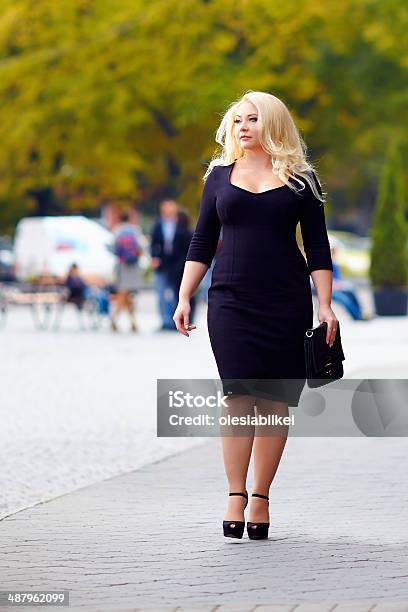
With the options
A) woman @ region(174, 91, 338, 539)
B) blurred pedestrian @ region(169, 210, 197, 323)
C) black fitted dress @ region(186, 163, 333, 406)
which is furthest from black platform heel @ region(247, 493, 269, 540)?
blurred pedestrian @ region(169, 210, 197, 323)

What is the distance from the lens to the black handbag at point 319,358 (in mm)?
6680

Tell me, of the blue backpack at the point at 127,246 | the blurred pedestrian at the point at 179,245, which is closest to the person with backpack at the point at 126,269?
the blue backpack at the point at 127,246

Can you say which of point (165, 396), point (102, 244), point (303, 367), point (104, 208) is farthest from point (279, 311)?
point (104, 208)

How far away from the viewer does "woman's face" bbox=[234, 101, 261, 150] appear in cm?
686

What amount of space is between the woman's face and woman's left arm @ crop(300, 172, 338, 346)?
279mm

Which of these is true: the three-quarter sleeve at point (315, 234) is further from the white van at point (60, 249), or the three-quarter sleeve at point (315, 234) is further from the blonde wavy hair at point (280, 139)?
the white van at point (60, 249)

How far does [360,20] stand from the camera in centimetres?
4138

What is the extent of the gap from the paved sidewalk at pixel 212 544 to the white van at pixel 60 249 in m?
28.7

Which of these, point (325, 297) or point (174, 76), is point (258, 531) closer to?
point (325, 297)

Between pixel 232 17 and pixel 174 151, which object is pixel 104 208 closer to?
pixel 174 151

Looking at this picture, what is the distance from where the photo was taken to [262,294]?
6.84 meters

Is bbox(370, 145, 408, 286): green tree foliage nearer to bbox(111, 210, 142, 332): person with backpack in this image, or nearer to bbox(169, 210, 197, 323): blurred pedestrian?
bbox(111, 210, 142, 332): person with backpack

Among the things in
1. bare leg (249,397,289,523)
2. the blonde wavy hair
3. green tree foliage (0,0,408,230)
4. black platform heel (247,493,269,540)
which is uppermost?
green tree foliage (0,0,408,230)

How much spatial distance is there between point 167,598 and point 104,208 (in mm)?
45650
